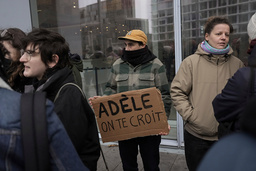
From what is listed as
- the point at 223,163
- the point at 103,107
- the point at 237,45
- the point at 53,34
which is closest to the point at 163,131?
the point at 103,107

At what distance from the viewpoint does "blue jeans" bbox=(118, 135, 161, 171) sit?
260 centimetres

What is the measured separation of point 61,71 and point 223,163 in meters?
1.31

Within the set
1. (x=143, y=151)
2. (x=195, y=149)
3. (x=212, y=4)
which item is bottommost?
(x=143, y=151)

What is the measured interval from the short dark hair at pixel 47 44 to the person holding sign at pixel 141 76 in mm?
897

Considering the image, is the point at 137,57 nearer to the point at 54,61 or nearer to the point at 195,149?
the point at 54,61

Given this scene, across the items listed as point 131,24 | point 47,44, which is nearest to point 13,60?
point 47,44

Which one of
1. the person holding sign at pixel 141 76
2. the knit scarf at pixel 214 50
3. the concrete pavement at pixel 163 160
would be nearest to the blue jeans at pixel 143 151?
the person holding sign at pixel 141 76

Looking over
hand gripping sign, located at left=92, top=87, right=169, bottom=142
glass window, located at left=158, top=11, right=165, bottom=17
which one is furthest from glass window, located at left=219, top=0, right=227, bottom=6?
hand gripping sign, located at left=92, top=87, right=169, bottom=142

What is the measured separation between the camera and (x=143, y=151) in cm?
265

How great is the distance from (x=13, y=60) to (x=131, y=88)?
1.35 m

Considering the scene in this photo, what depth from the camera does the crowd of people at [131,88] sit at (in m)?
0.96

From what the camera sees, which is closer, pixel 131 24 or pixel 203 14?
pixel 203 14

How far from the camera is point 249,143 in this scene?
29.9 inches

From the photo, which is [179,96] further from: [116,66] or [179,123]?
[179,123]
